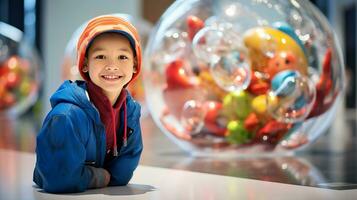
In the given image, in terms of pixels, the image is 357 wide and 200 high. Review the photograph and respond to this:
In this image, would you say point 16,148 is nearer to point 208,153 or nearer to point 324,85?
point 208,153

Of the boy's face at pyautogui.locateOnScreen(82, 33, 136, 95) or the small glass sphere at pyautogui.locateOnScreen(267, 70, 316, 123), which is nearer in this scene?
the boy's face at pyautogui.locateOnScreen(82, 33, 136, 95)

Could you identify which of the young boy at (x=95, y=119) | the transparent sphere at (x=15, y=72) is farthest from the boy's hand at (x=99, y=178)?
the transparent sphere at (x=15, y=72)

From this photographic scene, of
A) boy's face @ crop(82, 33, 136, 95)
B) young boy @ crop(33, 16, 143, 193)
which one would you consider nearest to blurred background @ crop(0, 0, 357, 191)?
young boy @ crop(33, 16, 143, 193)

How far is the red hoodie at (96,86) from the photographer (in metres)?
1.79

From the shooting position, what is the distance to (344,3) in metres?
12.1

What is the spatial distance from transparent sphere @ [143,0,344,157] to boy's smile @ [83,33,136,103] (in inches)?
31.7

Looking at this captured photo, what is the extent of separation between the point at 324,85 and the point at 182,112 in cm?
52

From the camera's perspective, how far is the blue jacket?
1725mm

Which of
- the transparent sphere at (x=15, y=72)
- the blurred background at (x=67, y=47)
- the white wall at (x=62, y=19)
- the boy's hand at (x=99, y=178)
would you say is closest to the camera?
the boy's hand at (x=99, y=178)

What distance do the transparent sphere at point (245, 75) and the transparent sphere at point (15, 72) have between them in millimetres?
2984

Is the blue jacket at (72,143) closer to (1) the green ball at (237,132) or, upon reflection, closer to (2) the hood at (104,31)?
(2) the hood at (104,31)

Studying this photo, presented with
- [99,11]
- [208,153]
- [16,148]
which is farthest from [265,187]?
[99,11]

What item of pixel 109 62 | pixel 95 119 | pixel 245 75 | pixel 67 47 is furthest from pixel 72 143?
pixel 67 47

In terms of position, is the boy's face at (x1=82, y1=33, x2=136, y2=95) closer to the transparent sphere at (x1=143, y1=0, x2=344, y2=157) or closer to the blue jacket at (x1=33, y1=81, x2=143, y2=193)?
the blue jacket at (x1=33, y1=81, x2=143, y2=193)
